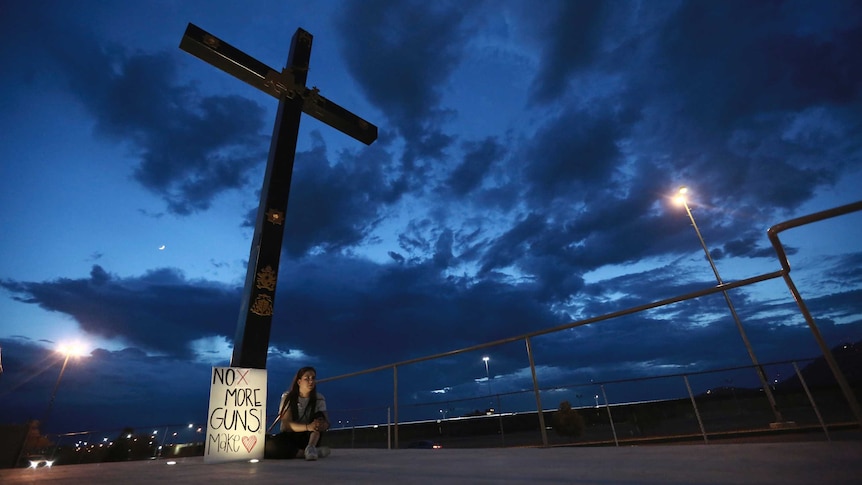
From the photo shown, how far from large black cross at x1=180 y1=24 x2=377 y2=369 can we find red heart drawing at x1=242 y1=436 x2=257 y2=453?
0.91 m

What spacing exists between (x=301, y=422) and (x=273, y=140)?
5018 millimetres

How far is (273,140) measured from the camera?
266 inches

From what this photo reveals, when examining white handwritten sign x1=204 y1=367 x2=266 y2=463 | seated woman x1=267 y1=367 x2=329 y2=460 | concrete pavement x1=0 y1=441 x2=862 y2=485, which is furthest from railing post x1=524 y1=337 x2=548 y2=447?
white handwritten sign x1=204 y1=367 x2=266 y2=463

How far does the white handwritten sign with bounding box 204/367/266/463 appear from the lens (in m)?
3.83

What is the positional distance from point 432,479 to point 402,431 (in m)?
19.1

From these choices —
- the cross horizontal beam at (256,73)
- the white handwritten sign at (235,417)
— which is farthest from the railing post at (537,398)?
the cross horizontal beam at (256,73)

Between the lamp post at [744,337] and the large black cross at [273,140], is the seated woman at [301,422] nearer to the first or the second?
the large black cross at [273,140]

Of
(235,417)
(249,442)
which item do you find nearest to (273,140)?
(235,417)

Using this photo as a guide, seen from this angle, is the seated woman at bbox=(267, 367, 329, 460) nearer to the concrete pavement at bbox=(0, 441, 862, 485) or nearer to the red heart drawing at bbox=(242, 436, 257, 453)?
the red heart drawing at bbox=(242, 436, 257, 453)

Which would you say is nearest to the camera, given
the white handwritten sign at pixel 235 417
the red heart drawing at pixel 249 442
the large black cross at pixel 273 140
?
Answer: the white handwritten sign at pixel 235 417

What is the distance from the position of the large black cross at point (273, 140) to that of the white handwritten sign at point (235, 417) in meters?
0.54

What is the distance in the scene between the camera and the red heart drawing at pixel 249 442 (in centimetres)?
398

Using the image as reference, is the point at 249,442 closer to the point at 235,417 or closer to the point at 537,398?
the point at 235,417

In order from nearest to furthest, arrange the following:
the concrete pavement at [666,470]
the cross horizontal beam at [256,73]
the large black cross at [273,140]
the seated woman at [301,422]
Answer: the concrete pavement at [666,470] < the seated woman at [301,422] < the large black cross at [273,140] < the cross horizontal beam at [256,73]
